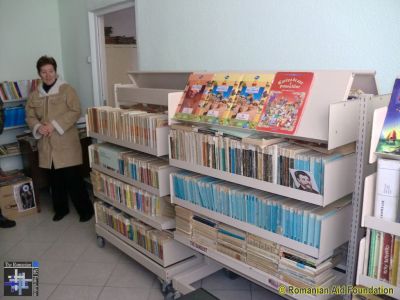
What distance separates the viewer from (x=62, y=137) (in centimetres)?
375

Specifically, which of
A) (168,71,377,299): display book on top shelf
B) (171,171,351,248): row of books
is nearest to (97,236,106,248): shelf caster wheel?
(171,171,351,248): row of books

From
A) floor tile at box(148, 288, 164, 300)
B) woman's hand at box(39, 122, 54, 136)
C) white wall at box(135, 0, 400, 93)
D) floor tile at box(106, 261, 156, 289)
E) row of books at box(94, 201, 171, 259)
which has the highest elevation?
white wall at box(135, 0, 400, 93)

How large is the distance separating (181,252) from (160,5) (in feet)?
6.83

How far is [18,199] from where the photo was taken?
415 centimetres

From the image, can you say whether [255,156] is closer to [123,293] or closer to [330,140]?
[330,140]

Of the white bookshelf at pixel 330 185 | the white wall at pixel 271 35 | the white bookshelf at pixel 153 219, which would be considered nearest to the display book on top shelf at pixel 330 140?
the white bookshelf at pixel 330 185

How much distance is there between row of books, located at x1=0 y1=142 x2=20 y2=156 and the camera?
4.44m

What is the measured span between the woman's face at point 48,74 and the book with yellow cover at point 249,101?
238 cm

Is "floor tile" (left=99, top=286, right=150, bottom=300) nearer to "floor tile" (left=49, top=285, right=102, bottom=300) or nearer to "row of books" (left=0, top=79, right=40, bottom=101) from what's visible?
"floor tile" (left=49, top=285, right=102, bottom=300)

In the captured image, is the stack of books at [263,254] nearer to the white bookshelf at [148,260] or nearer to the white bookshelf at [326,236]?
the white bookshelf at [326,236]

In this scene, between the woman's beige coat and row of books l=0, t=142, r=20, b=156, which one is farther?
row of books l=0, t=142, r=20, b=156

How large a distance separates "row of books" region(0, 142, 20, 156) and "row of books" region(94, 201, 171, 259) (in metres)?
1.81

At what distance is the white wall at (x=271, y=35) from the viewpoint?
6.51ft

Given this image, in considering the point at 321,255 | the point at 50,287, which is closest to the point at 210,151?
the point at 321,255
